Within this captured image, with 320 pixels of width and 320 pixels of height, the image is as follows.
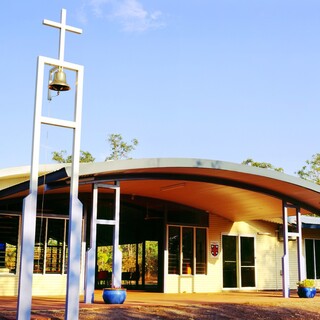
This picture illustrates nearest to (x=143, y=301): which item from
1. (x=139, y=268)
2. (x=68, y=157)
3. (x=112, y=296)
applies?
(x=112, y=296)

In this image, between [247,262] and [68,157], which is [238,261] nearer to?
[247,262]

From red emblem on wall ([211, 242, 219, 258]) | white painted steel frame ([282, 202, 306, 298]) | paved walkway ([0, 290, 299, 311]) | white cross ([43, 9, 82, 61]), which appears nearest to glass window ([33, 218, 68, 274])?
paved walkway ([0, 290, 299, 311])

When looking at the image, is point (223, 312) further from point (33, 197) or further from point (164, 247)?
point (164, 247)

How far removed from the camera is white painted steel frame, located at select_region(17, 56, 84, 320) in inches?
302

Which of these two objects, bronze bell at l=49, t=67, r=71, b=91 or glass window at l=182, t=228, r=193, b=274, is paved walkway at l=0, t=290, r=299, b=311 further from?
bronze bell at l=49, t=67, r=71, b=91

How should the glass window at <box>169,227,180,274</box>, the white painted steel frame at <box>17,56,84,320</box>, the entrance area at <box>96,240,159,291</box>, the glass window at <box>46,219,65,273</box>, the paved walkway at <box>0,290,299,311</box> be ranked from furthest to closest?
the entrance area at <box>96,240,159,291</box> < the glass window at <box>169,227,180,274</box> < the glass window at <box>46,219,65,273</box> < the paved walkway at <box>0,290,299,311</box> < the white painted steel frame at <box>17,56,84,320</box>

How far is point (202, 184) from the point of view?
13.9 m

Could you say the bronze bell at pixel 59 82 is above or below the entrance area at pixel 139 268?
above

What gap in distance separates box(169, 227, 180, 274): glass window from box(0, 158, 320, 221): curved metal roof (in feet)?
3.26

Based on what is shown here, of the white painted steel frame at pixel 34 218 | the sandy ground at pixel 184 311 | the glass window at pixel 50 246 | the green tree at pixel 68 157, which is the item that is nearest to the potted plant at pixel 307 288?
the sandy ground at pixel 184 311

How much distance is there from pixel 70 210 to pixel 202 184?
619 cm

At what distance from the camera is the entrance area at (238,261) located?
19.0 meters

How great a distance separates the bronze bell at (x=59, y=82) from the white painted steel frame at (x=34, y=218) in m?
0.15

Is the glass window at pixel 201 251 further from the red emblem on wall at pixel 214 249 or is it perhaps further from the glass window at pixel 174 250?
the glass window at pixel 174 250
